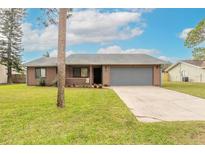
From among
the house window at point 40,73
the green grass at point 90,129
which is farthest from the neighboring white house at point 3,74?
the green grass at point 90,129

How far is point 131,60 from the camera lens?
25.0 m

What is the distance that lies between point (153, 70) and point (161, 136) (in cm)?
1916

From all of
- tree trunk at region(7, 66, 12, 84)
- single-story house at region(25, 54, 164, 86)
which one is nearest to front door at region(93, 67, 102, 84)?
single-story house at region(25, 54, 164, 86)

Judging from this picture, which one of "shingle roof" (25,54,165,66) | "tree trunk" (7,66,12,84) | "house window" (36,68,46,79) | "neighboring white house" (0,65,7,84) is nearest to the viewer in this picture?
"shingle roof" (25,54,165,66)

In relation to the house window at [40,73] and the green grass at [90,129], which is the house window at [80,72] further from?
the green grass at [90,129]

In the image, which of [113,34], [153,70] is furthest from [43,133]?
[113,34]

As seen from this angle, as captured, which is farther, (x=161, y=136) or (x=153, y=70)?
(x=153, y=70)

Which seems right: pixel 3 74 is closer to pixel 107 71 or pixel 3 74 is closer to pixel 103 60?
pixel 103 60

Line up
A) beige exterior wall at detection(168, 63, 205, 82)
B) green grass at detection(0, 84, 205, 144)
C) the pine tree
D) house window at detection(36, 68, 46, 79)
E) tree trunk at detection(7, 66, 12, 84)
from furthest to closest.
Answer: beige exterior wall at detection(168, 63, 205, 82) < tree trunk at detection(7, 66, 12, 84) < the pine tree < house window at detection(36, 68, 46, 79) < green grass at detection(0, 84, 205, 144)

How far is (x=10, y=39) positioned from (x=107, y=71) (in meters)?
15.7

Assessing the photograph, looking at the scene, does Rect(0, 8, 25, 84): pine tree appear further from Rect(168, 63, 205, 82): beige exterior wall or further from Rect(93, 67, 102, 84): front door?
Rect(168, 63, 205, 82): beige exterior wall

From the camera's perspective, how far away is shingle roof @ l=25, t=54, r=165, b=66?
24156 millimetres
